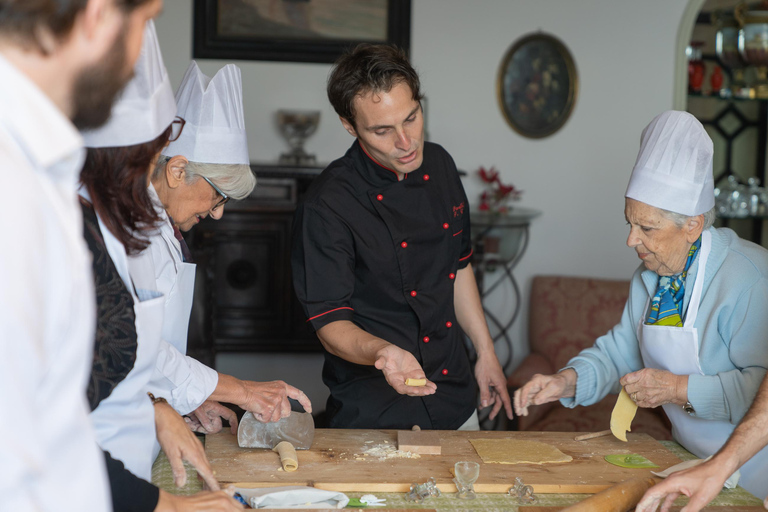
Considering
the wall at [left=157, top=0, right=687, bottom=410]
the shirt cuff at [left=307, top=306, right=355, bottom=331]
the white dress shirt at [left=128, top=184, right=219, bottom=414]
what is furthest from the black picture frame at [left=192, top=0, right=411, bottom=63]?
the white dress shirt at [left=128, top=184, right=219, bottom=414]

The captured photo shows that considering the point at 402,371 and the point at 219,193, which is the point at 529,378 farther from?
the point at 219,193

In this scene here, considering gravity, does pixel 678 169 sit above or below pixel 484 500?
above

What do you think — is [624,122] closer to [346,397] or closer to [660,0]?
[660,0]

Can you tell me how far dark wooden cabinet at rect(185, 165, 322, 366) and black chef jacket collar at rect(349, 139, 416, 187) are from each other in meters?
2.05

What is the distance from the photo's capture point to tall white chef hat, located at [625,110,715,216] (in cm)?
187

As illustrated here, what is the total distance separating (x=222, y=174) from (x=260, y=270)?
2.54 metres

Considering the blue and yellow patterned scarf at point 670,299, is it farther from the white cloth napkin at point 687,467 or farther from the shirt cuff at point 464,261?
the shirt cuff at point 464,261

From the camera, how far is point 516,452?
185cm

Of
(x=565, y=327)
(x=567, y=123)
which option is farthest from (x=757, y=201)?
(x=565, y=327)

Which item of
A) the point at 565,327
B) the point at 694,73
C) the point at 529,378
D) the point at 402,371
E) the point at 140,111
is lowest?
the point at 529,378

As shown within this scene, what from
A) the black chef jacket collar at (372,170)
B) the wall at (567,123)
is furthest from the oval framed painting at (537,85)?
the black chef jacket collar at (372,170)

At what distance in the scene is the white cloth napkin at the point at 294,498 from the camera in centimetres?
150

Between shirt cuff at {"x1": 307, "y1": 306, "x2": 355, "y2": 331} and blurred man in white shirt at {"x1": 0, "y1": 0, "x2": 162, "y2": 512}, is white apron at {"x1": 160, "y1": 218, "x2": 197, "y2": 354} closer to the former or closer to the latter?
shirt cuff at {"x1": 307, "y1": 306, "x2": 355, "y2": 331}

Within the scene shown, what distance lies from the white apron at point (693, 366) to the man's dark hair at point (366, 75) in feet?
3.10
